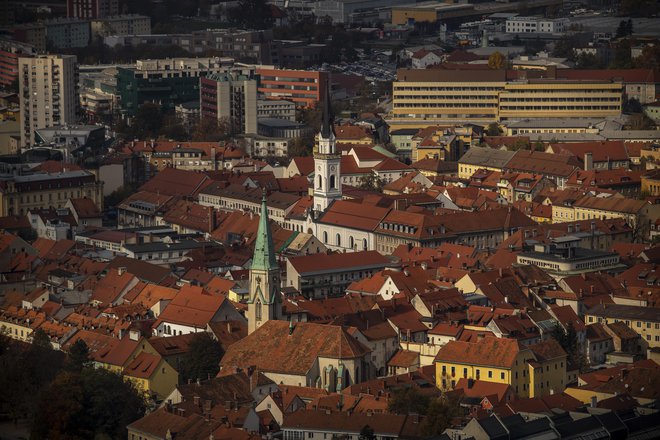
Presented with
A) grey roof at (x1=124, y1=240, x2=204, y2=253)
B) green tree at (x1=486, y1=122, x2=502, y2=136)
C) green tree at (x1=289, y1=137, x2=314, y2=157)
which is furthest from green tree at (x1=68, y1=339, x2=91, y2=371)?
green tree at (x1=486, y1=122, x2=502, y2=136)

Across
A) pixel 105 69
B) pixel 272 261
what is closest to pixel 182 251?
pixel 272 261

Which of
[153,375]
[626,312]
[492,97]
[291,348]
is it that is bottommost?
[153,375]

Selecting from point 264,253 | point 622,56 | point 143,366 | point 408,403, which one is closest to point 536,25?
point 622,56

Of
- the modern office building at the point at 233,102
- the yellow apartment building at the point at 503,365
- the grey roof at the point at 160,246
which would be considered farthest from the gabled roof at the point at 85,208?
the yellow apartment building at the point at 503,365

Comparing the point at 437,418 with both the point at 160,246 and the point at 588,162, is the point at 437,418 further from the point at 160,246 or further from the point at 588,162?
the point at 588,162

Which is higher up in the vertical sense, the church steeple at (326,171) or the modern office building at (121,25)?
the modern office building at (121,25)

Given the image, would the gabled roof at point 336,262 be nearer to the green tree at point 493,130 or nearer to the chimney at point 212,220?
the chimney at point 212,220
